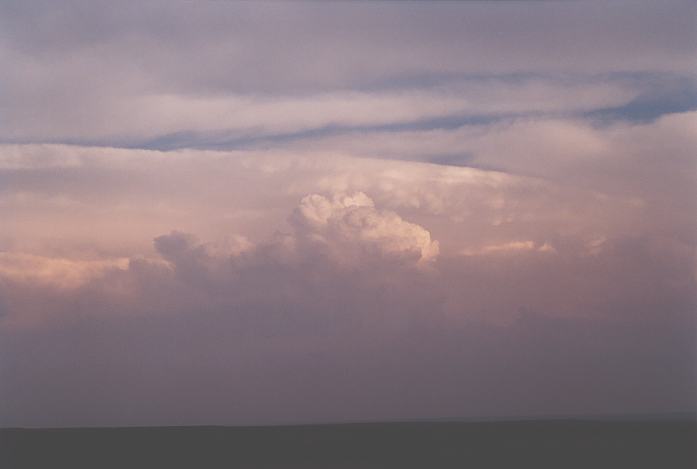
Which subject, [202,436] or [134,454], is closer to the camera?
[134,454]

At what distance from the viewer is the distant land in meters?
26.1

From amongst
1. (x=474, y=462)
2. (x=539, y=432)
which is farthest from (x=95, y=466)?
(x=539, y=432)

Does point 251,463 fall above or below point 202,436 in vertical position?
below

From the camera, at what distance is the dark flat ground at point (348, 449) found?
26078mm

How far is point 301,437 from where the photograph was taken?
36.2m

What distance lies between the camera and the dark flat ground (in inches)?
1027

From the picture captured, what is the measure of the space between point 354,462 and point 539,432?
16013 mm

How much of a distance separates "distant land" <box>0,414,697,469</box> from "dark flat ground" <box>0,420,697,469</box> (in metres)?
0.03

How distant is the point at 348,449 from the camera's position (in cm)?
3078

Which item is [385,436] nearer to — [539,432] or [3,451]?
[539,432]

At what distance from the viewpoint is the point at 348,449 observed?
30.8m

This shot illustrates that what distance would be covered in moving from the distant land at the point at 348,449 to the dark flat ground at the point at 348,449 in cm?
3

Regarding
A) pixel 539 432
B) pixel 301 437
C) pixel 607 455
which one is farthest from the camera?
pixel 539 432

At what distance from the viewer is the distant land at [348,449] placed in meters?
26.1
